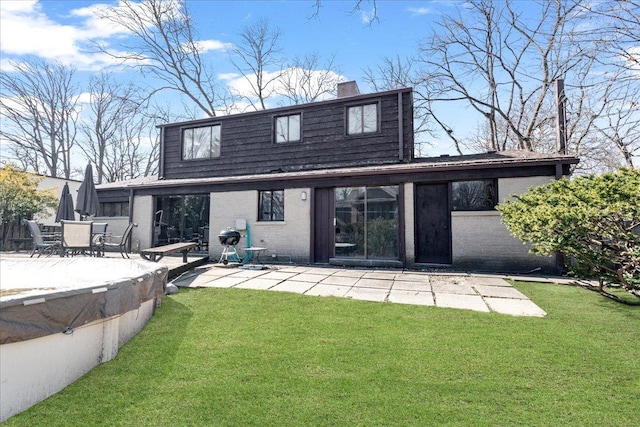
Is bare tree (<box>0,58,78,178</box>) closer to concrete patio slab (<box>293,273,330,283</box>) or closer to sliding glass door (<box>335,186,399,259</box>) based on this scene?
sliding glass door (<box>335,186,399,259</box>)

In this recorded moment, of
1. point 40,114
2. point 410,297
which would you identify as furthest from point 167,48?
point 410,297

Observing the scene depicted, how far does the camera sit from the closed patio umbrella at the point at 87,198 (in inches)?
357

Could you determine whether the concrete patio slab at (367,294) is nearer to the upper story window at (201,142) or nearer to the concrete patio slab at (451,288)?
the concrete patio slab at (451,288)

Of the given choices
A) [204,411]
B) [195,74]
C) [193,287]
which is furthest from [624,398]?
[195,74]

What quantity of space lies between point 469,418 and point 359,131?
9.41 metres

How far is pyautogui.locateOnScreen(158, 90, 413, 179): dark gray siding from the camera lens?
397 inches

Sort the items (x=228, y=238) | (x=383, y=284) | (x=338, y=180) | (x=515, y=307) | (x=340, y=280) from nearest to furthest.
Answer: (x=515, y=307), (x=383, y=284), (x=340, y=280), (x=228, y=238), (x=338, y=180)

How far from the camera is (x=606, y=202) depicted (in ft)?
14.6

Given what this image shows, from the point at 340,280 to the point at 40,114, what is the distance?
27361 millimetres

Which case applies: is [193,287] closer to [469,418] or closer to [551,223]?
[469,418]

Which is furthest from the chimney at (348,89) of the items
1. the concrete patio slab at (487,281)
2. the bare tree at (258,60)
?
the bare tree at (258,60)

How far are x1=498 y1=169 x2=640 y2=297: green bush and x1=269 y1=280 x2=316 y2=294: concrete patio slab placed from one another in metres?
4.18

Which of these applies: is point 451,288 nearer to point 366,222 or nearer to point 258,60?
point 366,222

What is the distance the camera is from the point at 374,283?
6.35 metres
